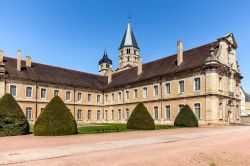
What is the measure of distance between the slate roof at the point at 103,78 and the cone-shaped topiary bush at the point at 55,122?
16381mm

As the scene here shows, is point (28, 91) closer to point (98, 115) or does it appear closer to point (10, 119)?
point (98, 115)

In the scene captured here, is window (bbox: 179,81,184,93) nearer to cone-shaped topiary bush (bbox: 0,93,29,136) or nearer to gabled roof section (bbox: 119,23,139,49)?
cone-shaped topiary bush (bbox: 0,93,29,136)

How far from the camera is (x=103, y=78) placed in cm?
4409

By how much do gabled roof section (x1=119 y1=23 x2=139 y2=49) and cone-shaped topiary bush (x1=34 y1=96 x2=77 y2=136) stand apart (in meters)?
51.6

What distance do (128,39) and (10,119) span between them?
5396 cm

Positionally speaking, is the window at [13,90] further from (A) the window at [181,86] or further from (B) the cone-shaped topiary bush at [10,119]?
(A) the window at [181,86]

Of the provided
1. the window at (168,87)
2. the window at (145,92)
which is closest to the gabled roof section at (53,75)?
the window at (145,92)

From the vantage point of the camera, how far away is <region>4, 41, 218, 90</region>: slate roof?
1113 inches

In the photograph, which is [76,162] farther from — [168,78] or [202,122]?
[168,78]

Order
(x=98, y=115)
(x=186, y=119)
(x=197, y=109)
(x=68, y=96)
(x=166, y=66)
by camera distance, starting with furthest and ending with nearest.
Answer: (x=98, y=115) → (x=68, y=96) → (x=166, y=66) → (x=197, y=109) → (x=186, y=119)

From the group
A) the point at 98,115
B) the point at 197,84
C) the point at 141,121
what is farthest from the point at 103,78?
the point at 141,121

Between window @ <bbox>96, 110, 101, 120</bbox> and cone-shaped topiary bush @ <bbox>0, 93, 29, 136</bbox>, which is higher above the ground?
cone-shaped topiary bush @ <bbox>0, 93, 29, 136</bbox>

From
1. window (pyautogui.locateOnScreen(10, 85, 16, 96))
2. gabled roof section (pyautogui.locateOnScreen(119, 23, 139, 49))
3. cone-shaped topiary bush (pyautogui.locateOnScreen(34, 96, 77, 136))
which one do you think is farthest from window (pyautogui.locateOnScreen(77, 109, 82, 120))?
gabled roof section (pyautogui.locateOnScreen(119, 23, 139, 49))

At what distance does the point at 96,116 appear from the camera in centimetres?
3884
